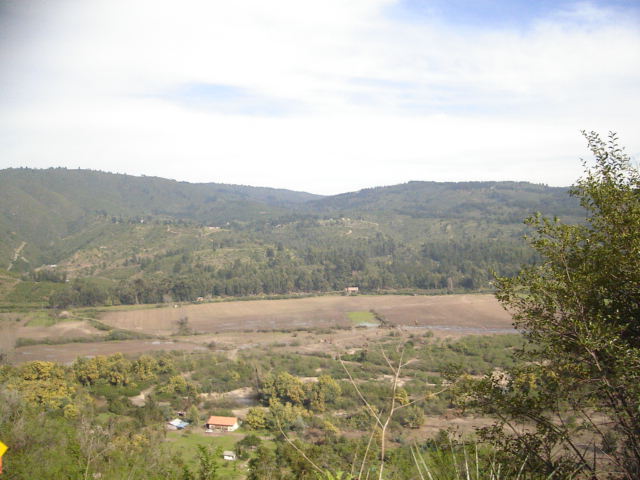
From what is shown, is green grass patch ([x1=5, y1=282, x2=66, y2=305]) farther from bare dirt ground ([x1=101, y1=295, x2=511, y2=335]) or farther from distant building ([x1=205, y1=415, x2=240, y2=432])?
distant building ([x1=205, y1=415, x2=240, y2=432])

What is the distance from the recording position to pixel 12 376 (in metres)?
28.8

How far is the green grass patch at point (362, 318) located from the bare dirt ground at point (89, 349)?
2055cm

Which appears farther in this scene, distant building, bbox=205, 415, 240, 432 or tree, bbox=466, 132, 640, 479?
distant building, bbox=205, 415, 240, 432

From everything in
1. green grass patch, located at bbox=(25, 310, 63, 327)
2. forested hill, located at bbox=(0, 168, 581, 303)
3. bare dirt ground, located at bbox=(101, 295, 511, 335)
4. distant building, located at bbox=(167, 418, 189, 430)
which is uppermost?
forested hill, located at bbox=(0, 168, 581, 303)

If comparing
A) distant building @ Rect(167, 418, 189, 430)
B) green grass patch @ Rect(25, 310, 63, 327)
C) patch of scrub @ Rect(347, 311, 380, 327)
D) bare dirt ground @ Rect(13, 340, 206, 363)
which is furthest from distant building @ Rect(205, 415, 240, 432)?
green grass patch @ Rect(25, 310, 63, 327)

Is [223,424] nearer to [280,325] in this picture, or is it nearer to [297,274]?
[280,325]

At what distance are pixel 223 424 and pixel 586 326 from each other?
23233 mm

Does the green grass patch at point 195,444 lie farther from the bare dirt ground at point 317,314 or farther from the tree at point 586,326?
the bare dirt ground at point 317,314

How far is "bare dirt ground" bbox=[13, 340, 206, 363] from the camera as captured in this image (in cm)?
4122

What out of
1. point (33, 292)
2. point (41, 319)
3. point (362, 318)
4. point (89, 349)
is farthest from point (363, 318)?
point (33, 292)

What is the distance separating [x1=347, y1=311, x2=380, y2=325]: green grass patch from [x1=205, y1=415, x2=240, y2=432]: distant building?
3284 centimetres

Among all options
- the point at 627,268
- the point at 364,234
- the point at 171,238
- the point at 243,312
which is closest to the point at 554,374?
the point at 627,268

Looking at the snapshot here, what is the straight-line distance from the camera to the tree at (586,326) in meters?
5.38

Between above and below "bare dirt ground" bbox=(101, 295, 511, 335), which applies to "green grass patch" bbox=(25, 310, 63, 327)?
above
